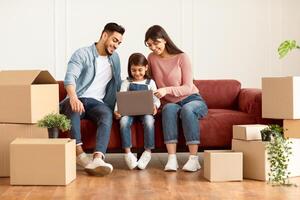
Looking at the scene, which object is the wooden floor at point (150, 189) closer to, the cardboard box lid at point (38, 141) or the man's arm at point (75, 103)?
the cardboard box lid at point (38, 141)

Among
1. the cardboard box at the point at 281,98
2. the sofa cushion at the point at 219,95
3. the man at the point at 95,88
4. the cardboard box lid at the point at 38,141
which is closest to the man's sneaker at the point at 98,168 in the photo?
the man at the point at 95,88

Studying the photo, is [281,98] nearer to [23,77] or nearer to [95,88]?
[95,88]

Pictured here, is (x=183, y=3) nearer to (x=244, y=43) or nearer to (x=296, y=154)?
(x=244, y=43)

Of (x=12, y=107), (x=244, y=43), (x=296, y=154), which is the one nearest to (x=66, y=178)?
(x=12, y=107)

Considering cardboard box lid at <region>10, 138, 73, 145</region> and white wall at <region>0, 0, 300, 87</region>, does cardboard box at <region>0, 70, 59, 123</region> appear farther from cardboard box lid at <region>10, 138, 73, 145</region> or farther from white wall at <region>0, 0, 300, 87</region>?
white wall at <region>0, 0, 300, 87</region>

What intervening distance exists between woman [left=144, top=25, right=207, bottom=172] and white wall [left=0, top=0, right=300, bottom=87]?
1463 mm

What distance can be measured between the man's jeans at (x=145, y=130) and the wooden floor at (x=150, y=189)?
239 mm

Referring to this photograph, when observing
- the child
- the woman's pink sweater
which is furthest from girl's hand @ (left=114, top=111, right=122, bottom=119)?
the woman's pink sweater

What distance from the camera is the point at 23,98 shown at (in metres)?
3.33

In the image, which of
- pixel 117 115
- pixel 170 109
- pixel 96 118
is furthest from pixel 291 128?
pixel 96 118

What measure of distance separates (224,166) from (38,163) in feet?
3.49

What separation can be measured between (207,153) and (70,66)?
3.59 feet

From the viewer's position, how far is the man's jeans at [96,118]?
3494 mm

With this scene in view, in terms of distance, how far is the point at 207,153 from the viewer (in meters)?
3.27
